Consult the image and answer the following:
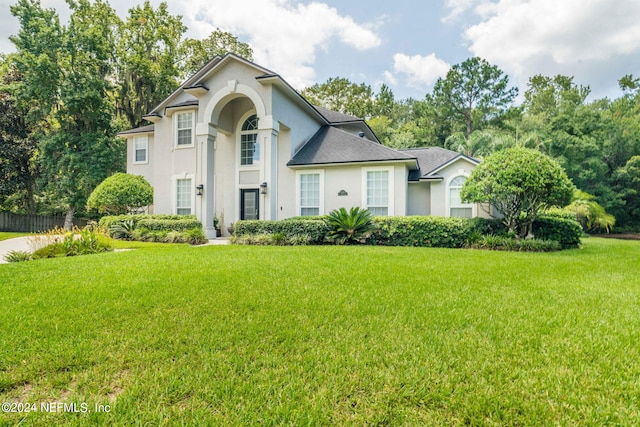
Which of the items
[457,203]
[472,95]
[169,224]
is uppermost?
[472,95]

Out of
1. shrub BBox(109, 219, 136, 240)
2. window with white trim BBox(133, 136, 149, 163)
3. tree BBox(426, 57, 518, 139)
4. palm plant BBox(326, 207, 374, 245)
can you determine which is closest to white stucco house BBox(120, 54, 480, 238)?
window with white trim BBox(133, 136, 149, 163)

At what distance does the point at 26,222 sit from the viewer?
24266 millimetres

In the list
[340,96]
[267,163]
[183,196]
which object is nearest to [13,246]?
[183,196]

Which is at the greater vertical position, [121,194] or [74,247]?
[121,194]

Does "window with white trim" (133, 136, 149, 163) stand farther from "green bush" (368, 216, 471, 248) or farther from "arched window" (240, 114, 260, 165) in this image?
"green bush" (368, 216, 471, 248)

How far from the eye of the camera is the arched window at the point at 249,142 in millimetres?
17062

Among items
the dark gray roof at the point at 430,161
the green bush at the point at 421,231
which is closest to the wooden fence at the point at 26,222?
the green bush at the point at 421,231

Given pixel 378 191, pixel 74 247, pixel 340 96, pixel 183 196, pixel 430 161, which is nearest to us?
pixel 74 247

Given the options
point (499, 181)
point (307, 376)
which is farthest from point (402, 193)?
point (307, 376)

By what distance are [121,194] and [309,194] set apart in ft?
29.1

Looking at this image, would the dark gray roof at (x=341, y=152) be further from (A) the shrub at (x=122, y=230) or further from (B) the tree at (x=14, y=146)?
(B) the tree at (x=14, y=146)

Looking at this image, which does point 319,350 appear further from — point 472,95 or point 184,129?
point 472,95

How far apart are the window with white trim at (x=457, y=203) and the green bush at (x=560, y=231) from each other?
299cm

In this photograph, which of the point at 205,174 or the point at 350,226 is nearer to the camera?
the point at 350,226
